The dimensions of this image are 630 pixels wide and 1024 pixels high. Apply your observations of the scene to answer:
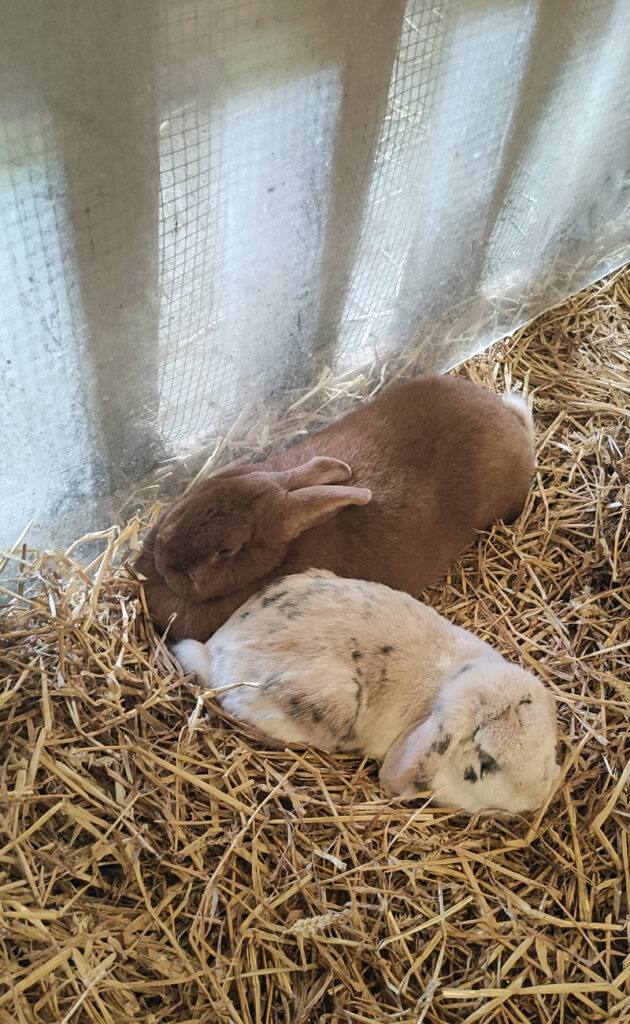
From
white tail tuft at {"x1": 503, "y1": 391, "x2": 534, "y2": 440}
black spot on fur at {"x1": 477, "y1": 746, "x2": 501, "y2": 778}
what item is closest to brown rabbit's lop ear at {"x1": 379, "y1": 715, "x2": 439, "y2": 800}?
black spot on fur at {"x1": 477, "y1": 746, "x2": 501, "y2": 778}

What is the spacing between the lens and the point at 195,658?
2.36m

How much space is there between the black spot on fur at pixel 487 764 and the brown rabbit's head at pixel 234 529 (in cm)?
77

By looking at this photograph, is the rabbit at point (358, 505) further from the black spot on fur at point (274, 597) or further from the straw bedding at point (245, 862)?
the straw bedding at point (245, 862)

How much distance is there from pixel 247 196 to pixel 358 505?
0.94 meters

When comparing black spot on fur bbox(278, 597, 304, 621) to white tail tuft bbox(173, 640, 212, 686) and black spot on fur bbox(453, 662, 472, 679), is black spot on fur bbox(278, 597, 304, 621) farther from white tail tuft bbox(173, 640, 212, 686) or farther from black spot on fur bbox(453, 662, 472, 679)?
black spot on fur bbox(453, 662, 472, 679)

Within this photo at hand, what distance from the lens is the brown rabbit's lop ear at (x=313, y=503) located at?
2402 millimetres

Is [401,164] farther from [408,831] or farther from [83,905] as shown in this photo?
[83,905]

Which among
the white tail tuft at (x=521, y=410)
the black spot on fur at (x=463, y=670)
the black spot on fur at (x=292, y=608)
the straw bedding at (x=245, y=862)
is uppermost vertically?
the white tail tuft at (x=521, y=410)

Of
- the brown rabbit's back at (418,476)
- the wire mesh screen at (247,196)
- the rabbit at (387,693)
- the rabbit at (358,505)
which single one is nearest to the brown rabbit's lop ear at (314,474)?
the rabbit at (358,505)

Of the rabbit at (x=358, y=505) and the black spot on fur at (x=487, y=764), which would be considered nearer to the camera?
the black spot on fur at (x=487, y=764)

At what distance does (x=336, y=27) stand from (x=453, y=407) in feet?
3.91

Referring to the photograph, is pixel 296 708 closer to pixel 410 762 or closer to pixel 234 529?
pixel 410 762

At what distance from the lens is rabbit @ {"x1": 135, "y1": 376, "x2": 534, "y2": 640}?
7.86 feet

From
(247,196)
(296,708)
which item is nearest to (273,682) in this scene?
(296,708)
